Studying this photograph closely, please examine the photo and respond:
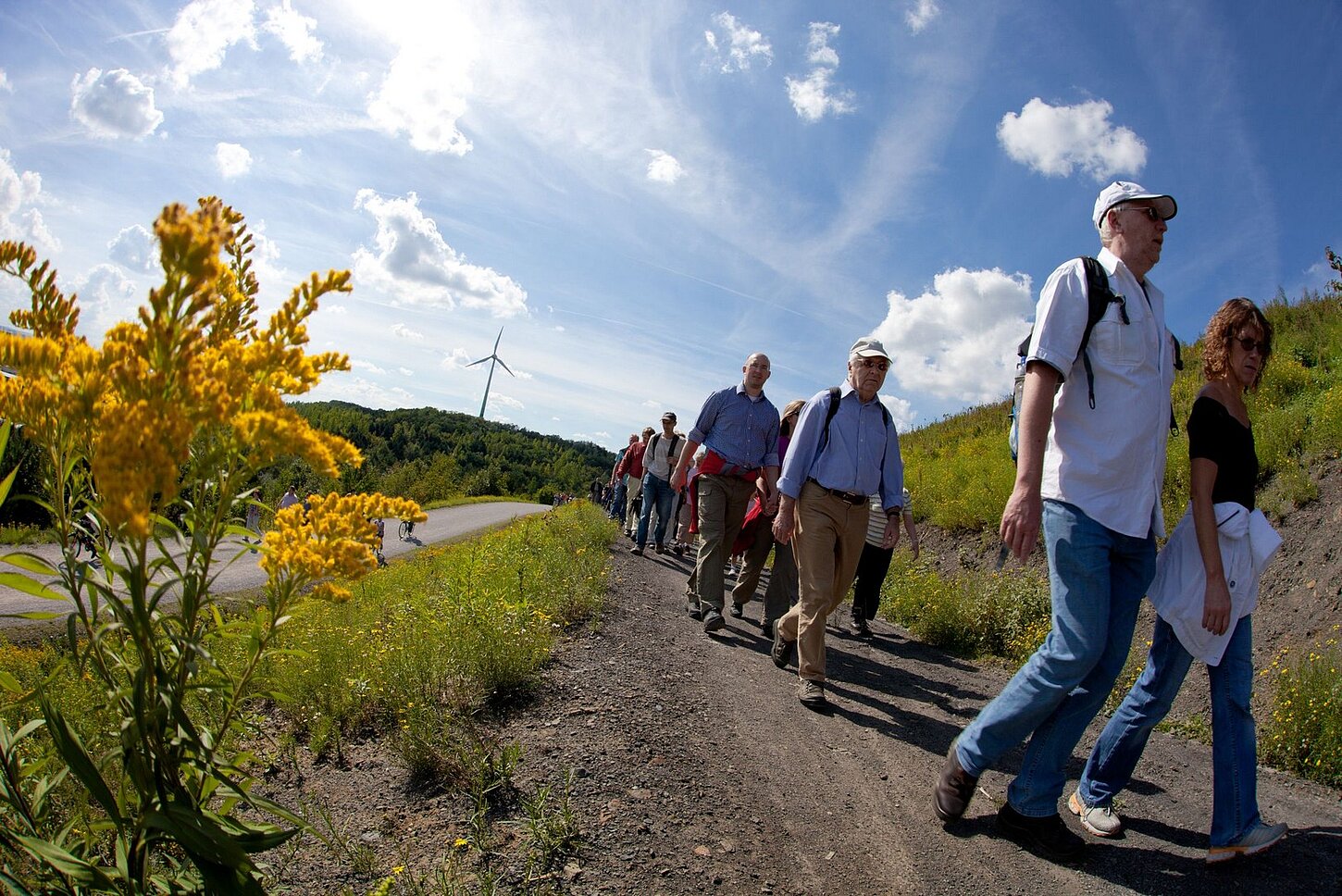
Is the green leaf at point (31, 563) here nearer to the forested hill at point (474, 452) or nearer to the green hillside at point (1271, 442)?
the green hillside at point (1271, 442)

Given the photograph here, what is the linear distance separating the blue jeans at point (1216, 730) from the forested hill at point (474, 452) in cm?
7274

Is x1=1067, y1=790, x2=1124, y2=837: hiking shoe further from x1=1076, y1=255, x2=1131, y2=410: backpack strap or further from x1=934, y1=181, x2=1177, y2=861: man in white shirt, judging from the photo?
x1=1076, y1=255, x2=1131, y2=410: backpack strap

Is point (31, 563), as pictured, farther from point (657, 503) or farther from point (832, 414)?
point (657, 503)

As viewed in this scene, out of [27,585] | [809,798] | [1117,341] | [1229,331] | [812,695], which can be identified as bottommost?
[809,798]

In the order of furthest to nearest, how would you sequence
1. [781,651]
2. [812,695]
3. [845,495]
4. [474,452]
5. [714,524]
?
[474,452], [714,524], [781,651], [845,495], [812,695]

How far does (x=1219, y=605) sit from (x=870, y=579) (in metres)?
4.63

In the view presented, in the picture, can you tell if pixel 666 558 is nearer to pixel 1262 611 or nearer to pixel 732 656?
pixel 732 656

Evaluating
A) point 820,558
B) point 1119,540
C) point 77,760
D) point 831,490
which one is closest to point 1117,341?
point 1119,540

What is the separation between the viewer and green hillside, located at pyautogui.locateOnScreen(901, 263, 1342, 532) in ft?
23.7

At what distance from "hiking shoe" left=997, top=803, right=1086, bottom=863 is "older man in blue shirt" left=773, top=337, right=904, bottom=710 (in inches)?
67.4

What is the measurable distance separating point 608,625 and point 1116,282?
450 centimetres

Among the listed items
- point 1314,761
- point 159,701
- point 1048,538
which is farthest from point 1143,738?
point 159,701

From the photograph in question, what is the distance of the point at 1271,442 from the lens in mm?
7570

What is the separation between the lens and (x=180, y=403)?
1.25m
